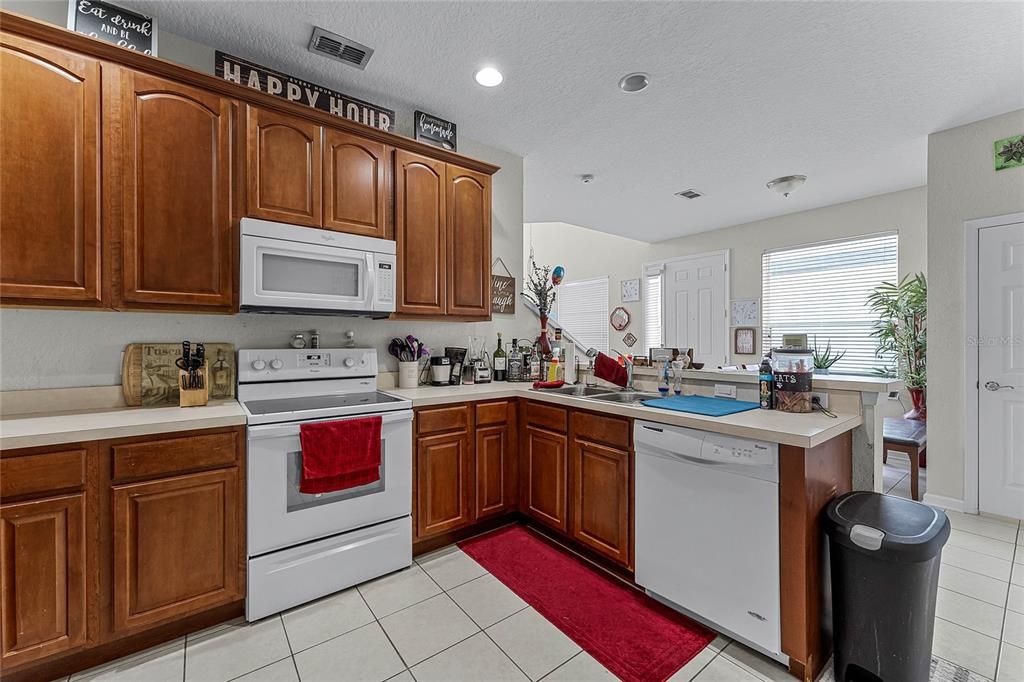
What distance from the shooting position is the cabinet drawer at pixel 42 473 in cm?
144

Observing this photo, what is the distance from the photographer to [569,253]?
26.0ft

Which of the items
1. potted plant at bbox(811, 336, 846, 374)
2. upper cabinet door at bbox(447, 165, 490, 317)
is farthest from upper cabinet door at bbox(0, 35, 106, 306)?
potted plant at bbox(811, 336, 846, 374)

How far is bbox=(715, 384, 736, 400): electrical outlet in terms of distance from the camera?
226 cm

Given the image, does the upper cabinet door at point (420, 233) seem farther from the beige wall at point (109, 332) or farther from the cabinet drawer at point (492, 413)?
the cabinet drawer at point (492, 413)

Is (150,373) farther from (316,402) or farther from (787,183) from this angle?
(787,183)

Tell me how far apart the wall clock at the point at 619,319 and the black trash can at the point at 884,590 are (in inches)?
216

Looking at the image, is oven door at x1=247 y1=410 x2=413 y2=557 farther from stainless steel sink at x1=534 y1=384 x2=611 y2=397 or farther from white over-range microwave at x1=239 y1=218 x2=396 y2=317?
stainless steel sink at x1=534 y1=384 x2=611 y2=397

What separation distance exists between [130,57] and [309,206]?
33.7 inches

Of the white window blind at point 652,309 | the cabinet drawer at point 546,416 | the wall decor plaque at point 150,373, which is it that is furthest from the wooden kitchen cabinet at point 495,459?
the white window blind at point 652,309

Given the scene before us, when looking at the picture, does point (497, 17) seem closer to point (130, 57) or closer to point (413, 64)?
point (413, 64)

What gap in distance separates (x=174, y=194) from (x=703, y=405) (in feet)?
8.50

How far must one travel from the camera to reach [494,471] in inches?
105

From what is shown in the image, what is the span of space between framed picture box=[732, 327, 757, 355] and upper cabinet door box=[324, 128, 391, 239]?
4.78m

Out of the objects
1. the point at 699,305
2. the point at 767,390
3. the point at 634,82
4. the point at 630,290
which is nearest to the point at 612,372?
the point at 767,390
